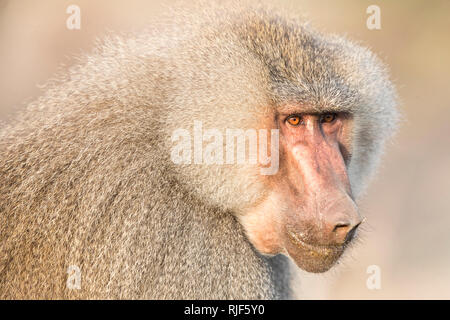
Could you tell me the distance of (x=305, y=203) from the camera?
9.46 feet

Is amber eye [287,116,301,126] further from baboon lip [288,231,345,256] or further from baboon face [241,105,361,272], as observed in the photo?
baboon lip [288,231,345,256]

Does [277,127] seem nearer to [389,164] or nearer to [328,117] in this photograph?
[328,117]

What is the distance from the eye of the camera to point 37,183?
289 cm

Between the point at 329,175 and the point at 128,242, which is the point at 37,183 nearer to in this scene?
the point at 128,242

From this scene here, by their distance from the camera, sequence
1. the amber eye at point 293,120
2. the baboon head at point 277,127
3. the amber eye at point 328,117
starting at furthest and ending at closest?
the amber eye at point 328,117 < the amber eye at point 293,120 < the baboon head at point 277,127

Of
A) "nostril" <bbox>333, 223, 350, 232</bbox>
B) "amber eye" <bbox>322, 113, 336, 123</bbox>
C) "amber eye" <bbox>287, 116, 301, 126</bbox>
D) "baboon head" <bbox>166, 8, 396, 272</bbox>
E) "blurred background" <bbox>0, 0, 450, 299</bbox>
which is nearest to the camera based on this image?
"nostril" <bbox>333, 223, 350, 232</bbox>

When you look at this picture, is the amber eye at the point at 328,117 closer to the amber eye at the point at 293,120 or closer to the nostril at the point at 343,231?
the amber eye at the point at 293,120

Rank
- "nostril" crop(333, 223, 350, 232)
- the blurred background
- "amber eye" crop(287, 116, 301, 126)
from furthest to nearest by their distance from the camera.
→ the blurred background → "amber eye" crop(287, 116, 301, 126) → "nostril" crop(333, 223, 350, 232)

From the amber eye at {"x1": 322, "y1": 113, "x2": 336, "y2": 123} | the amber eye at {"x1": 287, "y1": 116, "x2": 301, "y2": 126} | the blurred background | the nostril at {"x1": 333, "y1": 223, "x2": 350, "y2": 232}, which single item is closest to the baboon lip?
the nostril at {"x1": 333, "y1": 223, "x2": 350, "y2": 232}

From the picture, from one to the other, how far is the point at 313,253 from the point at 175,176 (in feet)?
2.44

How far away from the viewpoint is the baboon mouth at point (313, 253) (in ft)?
9.49

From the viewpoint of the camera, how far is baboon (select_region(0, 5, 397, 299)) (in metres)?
2.78

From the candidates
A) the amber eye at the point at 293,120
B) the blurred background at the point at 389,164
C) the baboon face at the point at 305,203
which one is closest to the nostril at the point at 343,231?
the baboon face at the point at 305,203

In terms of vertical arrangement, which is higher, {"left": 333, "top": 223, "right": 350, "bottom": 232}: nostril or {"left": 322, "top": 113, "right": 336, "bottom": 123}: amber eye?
{"left": 322, "top": 113, "right": 336, "bottom": 123}: amber eye
